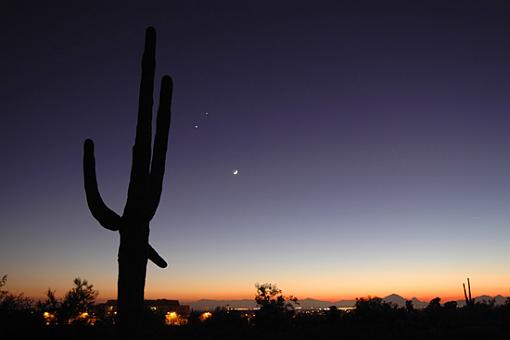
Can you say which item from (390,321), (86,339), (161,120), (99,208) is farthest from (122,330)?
(390,321)

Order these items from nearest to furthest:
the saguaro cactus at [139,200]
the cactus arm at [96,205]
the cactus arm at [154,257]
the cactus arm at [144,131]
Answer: the saguaro cactus at [139,200] → the cactus arm at [96,205] → the cactus arm at [144,131] → the cactus arm at [154,257]

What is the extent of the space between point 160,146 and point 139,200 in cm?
111

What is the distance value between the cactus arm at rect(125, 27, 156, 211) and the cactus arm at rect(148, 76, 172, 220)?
0.19 metres

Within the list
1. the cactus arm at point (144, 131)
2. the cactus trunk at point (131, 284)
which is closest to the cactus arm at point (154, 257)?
the cactus trunk at point (131, 284)

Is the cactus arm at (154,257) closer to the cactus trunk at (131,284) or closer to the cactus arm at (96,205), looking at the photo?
the cactus trunk at (131,284)

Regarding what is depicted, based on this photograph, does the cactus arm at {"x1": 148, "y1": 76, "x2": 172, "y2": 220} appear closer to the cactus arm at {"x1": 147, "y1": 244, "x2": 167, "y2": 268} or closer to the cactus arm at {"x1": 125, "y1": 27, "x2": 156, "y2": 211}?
the cactus arm at {"x1": 125, "y1": 27, "x2": 156, "y2": 211}

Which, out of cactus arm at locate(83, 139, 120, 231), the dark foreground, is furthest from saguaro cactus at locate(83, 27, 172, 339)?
the dark foreground

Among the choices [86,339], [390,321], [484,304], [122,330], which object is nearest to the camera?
[122,330]

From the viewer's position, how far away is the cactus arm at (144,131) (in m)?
7.46

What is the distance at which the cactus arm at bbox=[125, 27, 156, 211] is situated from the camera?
7465 mm

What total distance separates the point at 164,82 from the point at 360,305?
1802 centimetres

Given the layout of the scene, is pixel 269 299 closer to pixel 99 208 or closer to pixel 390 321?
pixel 390 321

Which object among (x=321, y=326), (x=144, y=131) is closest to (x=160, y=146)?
(x=144, y=131)

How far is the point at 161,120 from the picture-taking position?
26.5 feet
